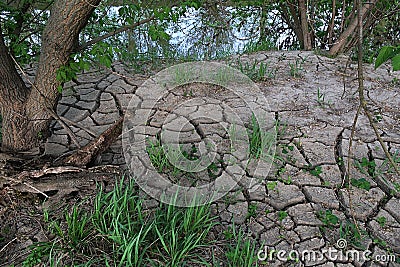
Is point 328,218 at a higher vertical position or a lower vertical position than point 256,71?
lower

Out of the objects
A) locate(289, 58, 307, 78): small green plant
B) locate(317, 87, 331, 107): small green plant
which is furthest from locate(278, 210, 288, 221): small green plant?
locate(289, 58, 307, 78): small green plant

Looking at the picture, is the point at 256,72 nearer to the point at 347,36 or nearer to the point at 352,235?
the point at 347,36

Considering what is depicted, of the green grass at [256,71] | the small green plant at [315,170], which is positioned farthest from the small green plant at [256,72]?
the small green plant at [315,170]

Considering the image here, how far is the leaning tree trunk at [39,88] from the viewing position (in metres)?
2.49

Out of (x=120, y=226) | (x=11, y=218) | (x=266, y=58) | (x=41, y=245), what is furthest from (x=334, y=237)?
(x=266, y=58)

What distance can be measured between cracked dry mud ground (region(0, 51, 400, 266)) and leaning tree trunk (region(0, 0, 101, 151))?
0.21 metres

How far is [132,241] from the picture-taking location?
1815 millimetres

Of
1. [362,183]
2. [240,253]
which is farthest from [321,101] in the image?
[240,253]

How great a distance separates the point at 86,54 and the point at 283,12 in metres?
3.63

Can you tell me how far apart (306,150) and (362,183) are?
478 millimetres

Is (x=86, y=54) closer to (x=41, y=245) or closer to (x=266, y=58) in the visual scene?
(x=41, y=245)

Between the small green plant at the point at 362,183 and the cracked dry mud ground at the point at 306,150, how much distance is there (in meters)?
0.01

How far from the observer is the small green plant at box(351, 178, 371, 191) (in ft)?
8.06

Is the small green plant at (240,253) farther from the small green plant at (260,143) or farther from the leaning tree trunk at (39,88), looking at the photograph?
the leaning tree trunk at (39,88)
